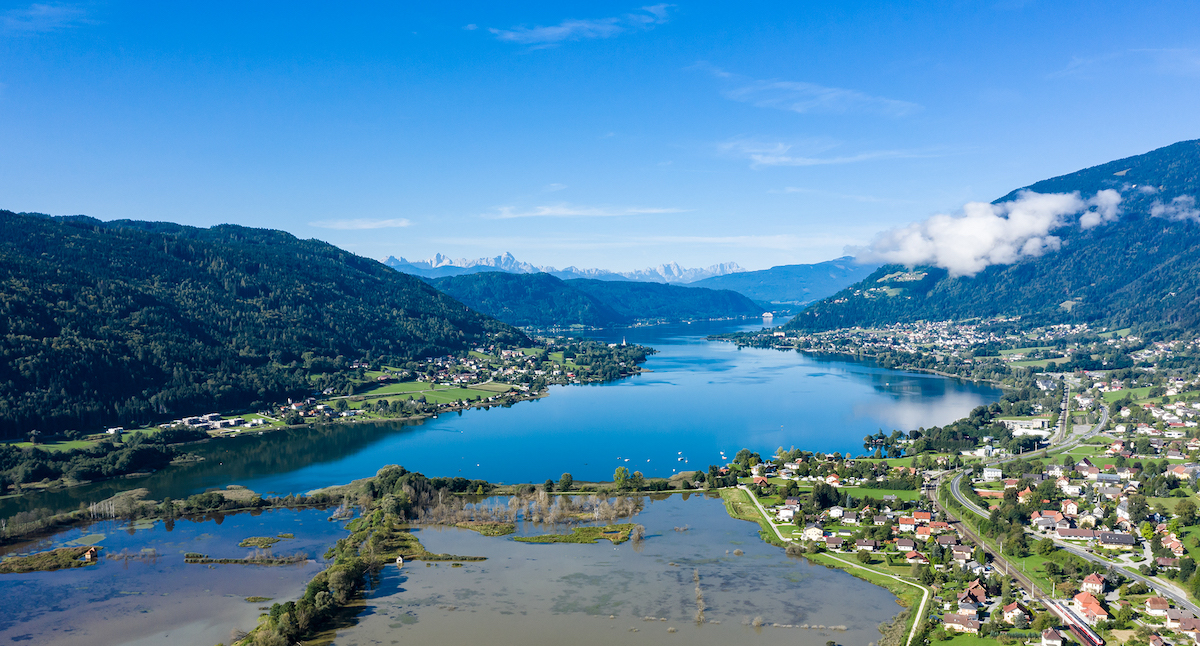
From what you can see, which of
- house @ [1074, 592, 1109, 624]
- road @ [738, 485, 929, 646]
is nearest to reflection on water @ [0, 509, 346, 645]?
road @ [738, 485, 929, 646]

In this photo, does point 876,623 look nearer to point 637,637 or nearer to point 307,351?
point 637,637

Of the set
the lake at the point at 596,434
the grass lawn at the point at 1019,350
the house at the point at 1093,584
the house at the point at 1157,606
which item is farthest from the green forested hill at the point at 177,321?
the grass lawn at the point at 1019,350

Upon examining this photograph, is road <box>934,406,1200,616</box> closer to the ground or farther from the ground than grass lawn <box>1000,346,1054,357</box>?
closer to the ground

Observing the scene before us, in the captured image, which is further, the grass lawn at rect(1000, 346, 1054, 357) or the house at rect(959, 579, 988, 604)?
the grass lawn at rect(1000, 346, 1054, 357)

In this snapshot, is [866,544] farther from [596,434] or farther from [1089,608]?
[596,434]

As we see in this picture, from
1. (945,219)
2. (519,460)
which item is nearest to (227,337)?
(519,460)

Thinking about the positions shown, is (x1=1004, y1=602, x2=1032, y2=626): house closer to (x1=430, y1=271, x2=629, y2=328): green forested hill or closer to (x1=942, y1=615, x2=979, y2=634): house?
(x1=942, y1=615, x2=979, y2=634): house

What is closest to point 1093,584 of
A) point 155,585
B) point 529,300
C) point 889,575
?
point 889,575

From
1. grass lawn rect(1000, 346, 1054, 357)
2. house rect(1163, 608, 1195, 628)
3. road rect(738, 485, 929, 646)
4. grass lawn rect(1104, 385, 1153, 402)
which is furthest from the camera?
grass lawn rect(1000, 346, 1054, 357)
